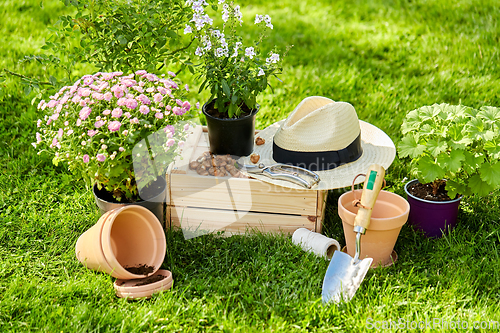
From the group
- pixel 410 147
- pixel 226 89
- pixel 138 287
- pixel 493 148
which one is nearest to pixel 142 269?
pixel 138 287

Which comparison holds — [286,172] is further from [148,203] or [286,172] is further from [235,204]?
[148,203]

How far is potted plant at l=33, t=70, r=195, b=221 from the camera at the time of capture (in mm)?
2291

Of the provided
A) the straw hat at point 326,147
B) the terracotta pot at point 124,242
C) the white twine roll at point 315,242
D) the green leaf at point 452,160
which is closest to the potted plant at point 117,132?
the terracotta pot at point 124,242

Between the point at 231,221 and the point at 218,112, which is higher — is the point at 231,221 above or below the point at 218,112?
below

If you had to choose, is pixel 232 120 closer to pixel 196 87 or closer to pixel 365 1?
pixel 196 87

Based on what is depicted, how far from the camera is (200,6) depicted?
8.23 feet

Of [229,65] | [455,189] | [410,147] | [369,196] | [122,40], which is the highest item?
[122,40]

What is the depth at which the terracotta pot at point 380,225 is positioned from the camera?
2.28m

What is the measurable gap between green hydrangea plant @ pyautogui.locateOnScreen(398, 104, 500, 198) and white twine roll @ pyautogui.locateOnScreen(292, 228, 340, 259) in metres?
0.60

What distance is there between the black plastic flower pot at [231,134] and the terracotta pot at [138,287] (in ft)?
2.72

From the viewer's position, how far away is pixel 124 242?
8.36 feet

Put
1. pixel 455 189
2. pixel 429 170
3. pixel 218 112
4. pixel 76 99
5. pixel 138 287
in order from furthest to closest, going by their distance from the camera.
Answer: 1. pixel 218 112
2. pixel 455 189
3. pixel 429 170
4. pixel 76 99
5. pixel 138 287

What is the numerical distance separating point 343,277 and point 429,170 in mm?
712

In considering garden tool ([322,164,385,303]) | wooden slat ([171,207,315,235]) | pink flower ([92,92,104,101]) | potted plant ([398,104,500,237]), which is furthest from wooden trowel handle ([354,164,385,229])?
pink flower ([92,92,104,101])
